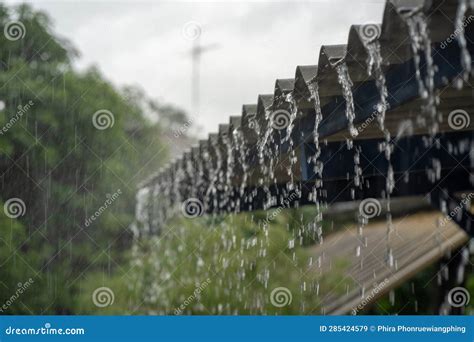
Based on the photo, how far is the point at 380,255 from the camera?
8719 mm

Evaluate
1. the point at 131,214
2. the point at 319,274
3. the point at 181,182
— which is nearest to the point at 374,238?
the point at 319,274

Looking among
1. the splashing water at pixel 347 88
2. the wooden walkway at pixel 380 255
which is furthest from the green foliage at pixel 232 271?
the splashing water at pixel 347 88

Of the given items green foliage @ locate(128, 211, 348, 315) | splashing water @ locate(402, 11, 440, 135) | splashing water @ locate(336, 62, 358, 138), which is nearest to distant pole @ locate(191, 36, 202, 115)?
green foliage @ locate(128, 211, 348, 315)

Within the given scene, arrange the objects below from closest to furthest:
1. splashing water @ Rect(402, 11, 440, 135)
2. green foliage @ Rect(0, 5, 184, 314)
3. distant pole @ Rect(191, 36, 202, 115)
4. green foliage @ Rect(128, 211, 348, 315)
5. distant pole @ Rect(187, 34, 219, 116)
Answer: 1. splashing water @ Rect(402, 11, 440, 135)
2. green foliage @ Rect(128, 211, 348, 315)
3. green foliage @ Rect(0, 5, 184, 314)
4. distant pole @ Rect(187, 34, 219, 116)
5. distant pole @ Rect(191, 36, 202, 115)

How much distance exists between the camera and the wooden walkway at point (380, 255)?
716 cm

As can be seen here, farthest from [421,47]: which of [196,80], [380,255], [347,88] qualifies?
[196,80]

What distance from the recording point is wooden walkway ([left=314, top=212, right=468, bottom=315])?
23.5 ft

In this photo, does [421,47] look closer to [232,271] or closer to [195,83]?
[232,271]

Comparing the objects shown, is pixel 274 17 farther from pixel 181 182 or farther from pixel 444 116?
pixel 444 116

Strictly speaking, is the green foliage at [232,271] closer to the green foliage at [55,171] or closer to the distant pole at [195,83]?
the green foliage at [55,171]

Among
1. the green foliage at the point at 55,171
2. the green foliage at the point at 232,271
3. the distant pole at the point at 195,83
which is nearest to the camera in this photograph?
the green foliage at the point at 232,271

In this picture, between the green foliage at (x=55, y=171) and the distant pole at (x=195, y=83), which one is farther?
the distant pole at (x=195, y=83)

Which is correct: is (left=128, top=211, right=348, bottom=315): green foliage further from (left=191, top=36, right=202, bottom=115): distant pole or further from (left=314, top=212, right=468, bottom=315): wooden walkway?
(left=191, top=36, right=202, bottom=115): distant pole

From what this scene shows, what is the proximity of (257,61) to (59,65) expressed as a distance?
8466 mm
